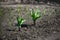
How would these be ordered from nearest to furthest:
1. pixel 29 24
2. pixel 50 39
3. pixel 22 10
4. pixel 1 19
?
pixel 50 39 < pixel 29 24 < pixel 1 19 < pixel 22 10

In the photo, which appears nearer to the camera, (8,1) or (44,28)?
(44,28)

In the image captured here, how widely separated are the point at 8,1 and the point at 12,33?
395 centimetres

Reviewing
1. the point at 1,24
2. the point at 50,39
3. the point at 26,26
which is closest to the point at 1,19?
the point at 1,24

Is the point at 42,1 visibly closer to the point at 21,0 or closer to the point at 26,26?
the point at 21,0

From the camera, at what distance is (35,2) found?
8.10 meters

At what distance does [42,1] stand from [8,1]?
1381mm

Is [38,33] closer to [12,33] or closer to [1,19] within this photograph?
[12,33]

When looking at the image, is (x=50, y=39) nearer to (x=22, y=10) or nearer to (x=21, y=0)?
(x=22, y=10)

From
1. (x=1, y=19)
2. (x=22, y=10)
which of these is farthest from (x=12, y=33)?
(x=22, y=10)

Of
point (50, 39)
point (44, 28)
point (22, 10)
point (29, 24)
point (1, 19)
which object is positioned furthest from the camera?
point (22, 10)

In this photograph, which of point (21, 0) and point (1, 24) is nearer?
point (1, 24)

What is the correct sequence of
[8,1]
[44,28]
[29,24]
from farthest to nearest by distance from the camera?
1. [8,1]
2. [29,24]
3. [44,28]

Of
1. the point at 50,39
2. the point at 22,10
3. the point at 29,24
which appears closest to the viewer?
the point at 50,39

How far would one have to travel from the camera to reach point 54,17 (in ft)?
18.4
